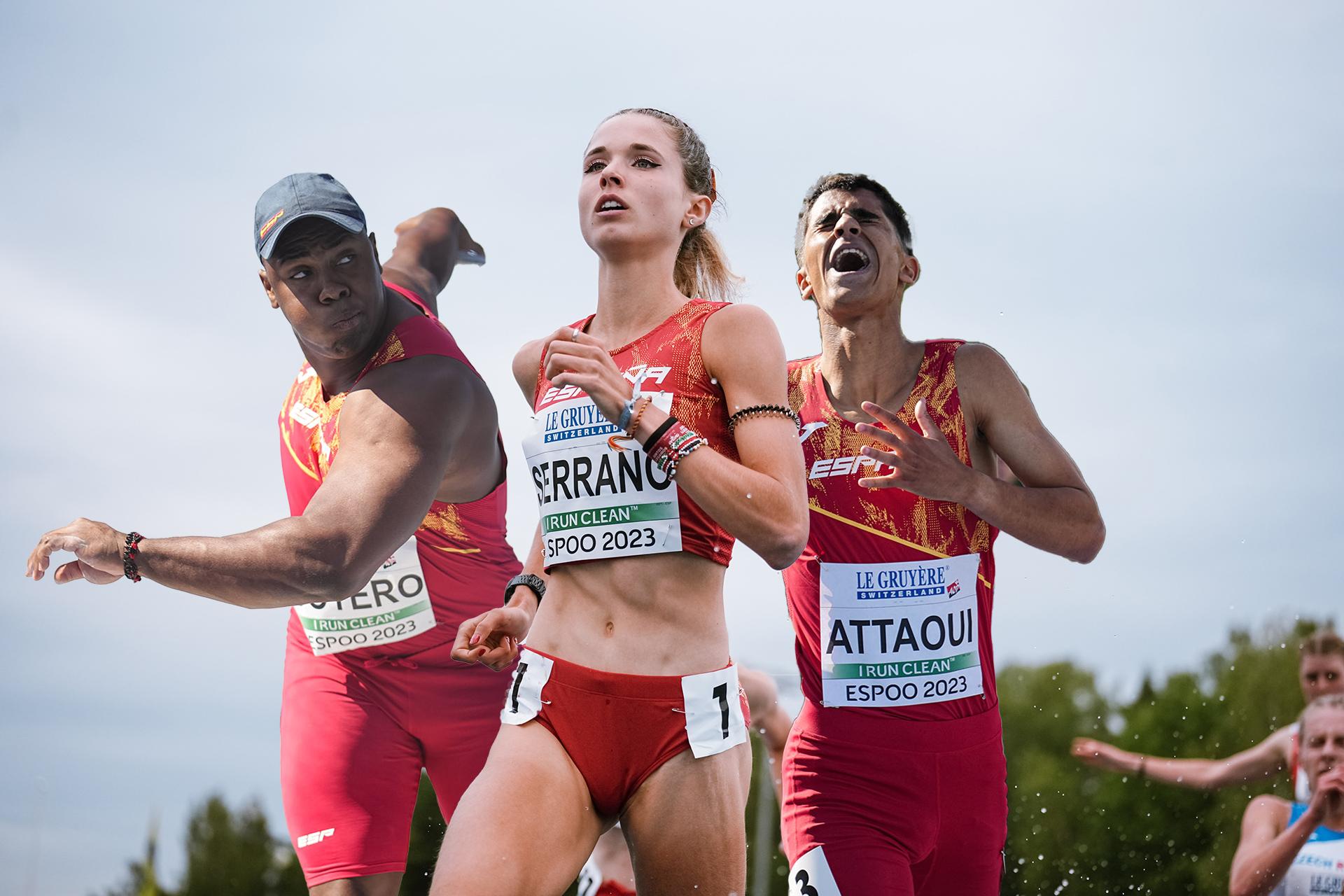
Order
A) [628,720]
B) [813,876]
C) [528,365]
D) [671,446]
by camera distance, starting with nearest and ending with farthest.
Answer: [671,446], [628,720], [528,365], [813,876]

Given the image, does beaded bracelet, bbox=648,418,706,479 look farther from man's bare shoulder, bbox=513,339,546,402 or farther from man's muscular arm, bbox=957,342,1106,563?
man's muscular arm, bbox=957,342,1106,563

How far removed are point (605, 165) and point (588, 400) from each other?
2.48 feet

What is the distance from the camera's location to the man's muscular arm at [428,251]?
6773 millimetres

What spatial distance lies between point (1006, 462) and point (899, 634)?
0.86 meters

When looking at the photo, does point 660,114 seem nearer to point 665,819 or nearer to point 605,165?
point 605,165

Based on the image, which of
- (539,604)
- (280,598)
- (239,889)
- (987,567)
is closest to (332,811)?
(280,598)

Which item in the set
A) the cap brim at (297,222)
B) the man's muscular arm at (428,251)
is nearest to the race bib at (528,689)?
the cap brim at (297,222)

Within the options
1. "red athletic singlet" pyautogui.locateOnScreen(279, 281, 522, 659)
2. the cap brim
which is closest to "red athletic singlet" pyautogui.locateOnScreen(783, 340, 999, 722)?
"red athletic singlet" pyautogui.locateOnScreen(279, 281, 522, 659)

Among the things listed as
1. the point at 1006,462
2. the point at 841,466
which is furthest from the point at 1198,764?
the point at 841,466

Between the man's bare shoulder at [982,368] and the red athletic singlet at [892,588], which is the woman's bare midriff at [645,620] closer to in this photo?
the red athletic singlet at [892,588]

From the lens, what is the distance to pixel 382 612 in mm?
5676

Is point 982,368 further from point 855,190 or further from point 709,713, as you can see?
point 709,713

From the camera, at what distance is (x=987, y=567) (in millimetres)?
4910

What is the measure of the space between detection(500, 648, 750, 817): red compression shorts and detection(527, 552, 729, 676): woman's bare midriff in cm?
4
